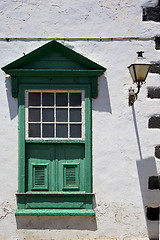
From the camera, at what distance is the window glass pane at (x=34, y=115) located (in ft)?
15.6

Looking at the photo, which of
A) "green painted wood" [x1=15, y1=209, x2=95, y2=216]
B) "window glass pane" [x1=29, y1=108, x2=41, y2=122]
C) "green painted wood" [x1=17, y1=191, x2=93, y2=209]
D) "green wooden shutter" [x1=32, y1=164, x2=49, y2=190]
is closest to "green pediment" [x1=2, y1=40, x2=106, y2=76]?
"window glass pane" [x1=29, y1=108, x2=41, y2=122]

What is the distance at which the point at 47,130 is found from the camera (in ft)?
15.5

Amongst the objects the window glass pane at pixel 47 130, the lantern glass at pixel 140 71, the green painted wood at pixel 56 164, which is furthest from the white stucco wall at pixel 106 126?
the lantern glass at pixel 140 71

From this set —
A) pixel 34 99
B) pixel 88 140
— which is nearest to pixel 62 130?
pixel 88 140

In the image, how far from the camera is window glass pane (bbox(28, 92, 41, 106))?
4.75m

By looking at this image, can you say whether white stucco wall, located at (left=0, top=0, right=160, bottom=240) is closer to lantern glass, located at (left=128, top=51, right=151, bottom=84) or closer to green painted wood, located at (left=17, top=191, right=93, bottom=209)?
green painted wood, located at (left=17, top=191, right=93, bottom=209)

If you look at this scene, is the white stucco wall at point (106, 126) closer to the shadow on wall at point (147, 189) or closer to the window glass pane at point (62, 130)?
the shadow on wall at point (147, 189)

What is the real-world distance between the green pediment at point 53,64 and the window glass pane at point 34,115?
0.52 metres

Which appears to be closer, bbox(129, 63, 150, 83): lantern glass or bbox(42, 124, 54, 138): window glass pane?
bbox(129, 63, 150, 83): lantern glass

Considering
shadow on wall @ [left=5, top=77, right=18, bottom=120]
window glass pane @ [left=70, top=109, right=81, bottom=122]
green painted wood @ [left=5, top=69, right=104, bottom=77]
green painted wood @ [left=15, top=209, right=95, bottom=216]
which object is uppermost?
green painted wood @ [left=5, top=69, right=104, bottom=77]

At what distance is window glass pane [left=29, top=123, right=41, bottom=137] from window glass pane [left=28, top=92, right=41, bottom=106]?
0.31 m

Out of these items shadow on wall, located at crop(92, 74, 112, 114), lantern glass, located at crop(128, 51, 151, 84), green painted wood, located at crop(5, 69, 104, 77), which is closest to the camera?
lantern glass, located at crop(128, 51, 151, 84)

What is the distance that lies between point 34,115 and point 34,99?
235mm

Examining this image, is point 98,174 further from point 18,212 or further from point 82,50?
point 82,50
